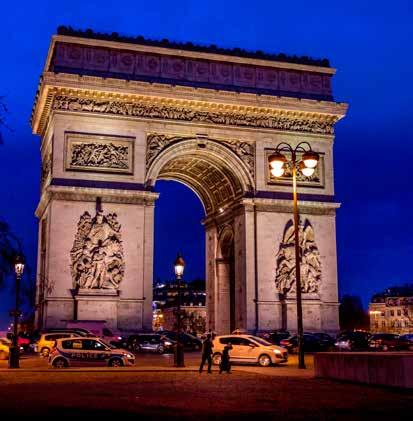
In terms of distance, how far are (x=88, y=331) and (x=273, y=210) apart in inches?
517

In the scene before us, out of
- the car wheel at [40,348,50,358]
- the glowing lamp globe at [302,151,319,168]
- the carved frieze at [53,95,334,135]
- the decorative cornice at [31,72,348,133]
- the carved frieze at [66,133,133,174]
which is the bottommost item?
the car wheel at [40,348,50,358]

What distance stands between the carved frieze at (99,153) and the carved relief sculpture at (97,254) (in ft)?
8.66

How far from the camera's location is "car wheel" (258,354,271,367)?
98.5 ft

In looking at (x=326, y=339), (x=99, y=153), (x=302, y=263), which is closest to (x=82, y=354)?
(x=99, y=153)

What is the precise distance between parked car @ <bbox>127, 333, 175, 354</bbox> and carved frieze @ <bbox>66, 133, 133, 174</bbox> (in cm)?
906

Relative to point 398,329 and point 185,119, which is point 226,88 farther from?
point 398,329

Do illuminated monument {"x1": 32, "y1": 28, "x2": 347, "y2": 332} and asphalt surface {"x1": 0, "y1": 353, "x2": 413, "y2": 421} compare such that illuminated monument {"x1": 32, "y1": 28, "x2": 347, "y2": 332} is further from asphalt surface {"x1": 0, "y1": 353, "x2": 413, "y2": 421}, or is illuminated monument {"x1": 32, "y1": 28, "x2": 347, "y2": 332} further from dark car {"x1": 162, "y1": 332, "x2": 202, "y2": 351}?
asphalt surface {"x1": 0, "y1": 353, "x2": 413, "y2": 421}

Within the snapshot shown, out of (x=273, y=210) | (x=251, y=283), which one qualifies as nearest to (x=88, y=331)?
(x=251, y=283)

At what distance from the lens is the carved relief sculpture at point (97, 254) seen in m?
39.0

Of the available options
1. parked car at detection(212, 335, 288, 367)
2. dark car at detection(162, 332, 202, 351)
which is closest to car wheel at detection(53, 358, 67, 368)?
parked car at detection(212, 335, 288, 367)

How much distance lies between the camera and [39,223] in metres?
47.0

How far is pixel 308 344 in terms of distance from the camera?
127 ft

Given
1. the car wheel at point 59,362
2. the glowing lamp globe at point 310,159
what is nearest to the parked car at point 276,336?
the car wheel at point 59,362

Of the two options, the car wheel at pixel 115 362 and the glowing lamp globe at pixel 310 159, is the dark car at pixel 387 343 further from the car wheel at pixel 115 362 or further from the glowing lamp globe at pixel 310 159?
the glowing lamp globe at pixel 310 159
